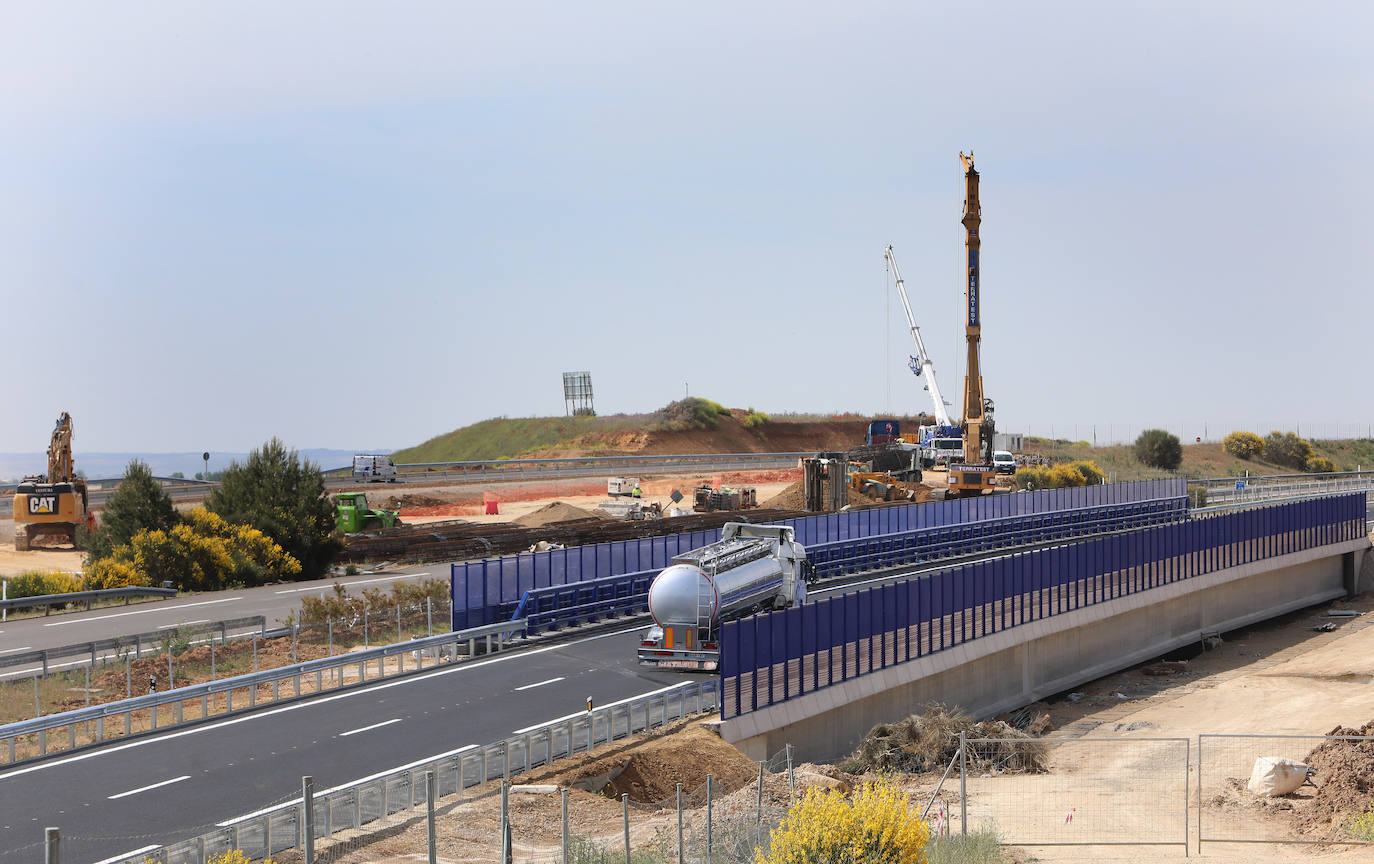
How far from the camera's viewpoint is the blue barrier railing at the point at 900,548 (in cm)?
3684

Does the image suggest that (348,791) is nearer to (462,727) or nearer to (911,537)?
(462,727)

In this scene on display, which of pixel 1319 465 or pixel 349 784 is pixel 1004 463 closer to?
pixel 1319 465

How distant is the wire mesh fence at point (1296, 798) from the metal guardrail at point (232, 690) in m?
18.1

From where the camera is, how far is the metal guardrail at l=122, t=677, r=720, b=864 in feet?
54.1

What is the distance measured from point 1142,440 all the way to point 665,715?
391 ft

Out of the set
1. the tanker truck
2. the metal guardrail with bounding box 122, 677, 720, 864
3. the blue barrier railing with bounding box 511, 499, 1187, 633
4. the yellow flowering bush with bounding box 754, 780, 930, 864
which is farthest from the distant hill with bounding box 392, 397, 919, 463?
the yellow flowering bush with bounding box 754, 780, 930, 864

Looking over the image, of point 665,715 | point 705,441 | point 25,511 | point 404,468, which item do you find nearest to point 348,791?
point 665,715

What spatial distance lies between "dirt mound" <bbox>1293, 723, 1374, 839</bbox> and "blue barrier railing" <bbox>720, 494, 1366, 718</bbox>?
9.53 metres

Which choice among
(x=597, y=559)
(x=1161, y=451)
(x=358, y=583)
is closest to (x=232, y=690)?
(x=597, y=559)

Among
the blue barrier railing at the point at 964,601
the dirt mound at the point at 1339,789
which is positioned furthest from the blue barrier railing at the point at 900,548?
the dirt mound at the point at 1339,789

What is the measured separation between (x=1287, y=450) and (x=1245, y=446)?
4.42 m

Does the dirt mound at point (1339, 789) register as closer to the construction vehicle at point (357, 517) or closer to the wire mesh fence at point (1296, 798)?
the wire mesh fence at point (1296, 798)

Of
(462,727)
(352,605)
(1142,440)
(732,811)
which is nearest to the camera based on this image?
(732,811)

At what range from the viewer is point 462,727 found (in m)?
25.5
